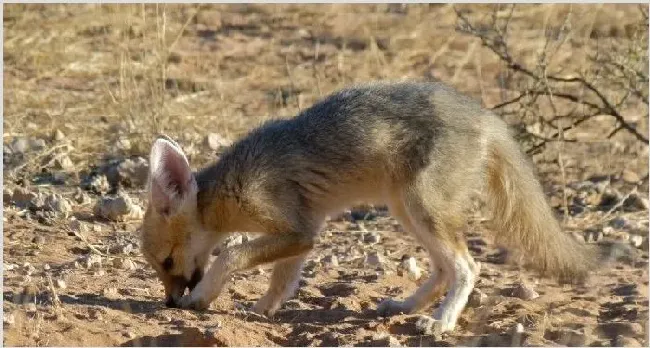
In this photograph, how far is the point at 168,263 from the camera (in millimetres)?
6777

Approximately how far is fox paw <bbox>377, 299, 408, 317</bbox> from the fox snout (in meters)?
1.06

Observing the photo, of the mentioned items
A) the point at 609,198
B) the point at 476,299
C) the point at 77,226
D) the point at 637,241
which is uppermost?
the point at 609,198

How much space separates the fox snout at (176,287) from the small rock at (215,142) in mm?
3713

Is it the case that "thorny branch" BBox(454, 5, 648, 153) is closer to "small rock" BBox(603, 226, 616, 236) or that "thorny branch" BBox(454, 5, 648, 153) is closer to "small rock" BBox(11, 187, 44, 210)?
"small rock" BBox(603, 226, 616, 236)

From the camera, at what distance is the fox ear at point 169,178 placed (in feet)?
21.7

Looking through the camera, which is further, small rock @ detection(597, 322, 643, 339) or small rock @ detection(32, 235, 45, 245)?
small rock @ detection(32, 235, 45, 245)

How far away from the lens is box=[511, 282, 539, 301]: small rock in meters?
7.31

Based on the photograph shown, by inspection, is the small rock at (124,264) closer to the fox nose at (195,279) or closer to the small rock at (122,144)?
the fox nose at (195,279)

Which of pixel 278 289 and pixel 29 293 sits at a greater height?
pixel 278 289

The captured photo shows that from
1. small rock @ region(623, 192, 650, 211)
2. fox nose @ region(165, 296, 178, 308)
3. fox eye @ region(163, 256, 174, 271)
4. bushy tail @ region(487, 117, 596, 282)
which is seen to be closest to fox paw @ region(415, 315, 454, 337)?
bushy tail @ region(487, 117, 596, 282)

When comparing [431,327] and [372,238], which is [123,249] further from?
[431,327]

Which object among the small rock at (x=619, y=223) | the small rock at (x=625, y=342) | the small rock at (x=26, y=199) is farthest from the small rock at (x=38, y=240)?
the small rock at (x=619, y=223)

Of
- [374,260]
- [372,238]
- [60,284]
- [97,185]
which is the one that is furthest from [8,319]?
[97,185]

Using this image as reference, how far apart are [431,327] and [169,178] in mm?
1694
